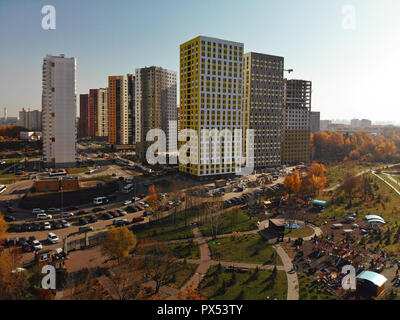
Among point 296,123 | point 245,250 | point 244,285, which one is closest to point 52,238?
point 245,250

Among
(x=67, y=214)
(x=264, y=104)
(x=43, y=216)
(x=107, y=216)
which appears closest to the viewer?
(x=43, y=216)

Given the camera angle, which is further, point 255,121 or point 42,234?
point 255,121

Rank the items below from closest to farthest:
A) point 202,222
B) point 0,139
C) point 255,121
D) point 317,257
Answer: point 317,257 < point 202,222 < point 255,121 < point 0,139

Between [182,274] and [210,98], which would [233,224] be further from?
[210,98]

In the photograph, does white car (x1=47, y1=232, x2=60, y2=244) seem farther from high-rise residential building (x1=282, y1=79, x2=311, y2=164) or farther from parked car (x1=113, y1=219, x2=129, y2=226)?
high-rise residential building (x1=282, y1=79, x2=311, y2=164)

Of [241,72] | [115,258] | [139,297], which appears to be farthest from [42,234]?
[241,72]

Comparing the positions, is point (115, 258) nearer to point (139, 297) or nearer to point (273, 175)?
point (139, 297)
